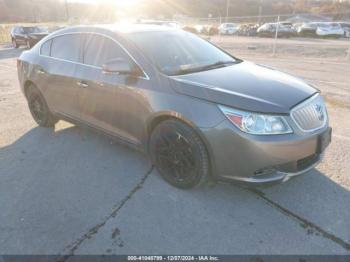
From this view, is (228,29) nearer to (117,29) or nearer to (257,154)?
(117,29)

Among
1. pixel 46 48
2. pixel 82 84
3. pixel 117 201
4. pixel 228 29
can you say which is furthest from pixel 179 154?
pixel 228 29

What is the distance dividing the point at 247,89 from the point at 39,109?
3670mm

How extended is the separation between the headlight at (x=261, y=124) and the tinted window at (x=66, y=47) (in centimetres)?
251

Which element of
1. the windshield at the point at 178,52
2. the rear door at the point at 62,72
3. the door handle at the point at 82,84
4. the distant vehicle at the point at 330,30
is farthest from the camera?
the distant vehicle at the point at 330,30

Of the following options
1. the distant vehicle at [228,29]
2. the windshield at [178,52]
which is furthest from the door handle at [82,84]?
the distant vehicle at [228,29]

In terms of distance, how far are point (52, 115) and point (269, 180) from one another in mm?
3596

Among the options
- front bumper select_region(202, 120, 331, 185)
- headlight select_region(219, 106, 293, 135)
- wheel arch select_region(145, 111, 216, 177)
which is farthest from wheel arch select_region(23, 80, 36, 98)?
headlight select_region(219, 106, 293, 135)

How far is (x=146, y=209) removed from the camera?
9.67 feet

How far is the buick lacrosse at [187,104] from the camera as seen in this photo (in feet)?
8.60

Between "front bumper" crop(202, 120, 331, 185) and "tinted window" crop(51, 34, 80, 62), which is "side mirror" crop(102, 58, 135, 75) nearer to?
"tinted window" crop(51, 34, 80, 62)

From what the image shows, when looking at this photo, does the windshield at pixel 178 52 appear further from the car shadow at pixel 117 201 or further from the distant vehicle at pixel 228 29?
the distant vehicle at pixel 228 29

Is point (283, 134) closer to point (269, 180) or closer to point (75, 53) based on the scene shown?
point (269, 180)

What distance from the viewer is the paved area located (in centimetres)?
250

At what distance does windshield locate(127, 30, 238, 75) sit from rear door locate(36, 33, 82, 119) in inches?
40.2
